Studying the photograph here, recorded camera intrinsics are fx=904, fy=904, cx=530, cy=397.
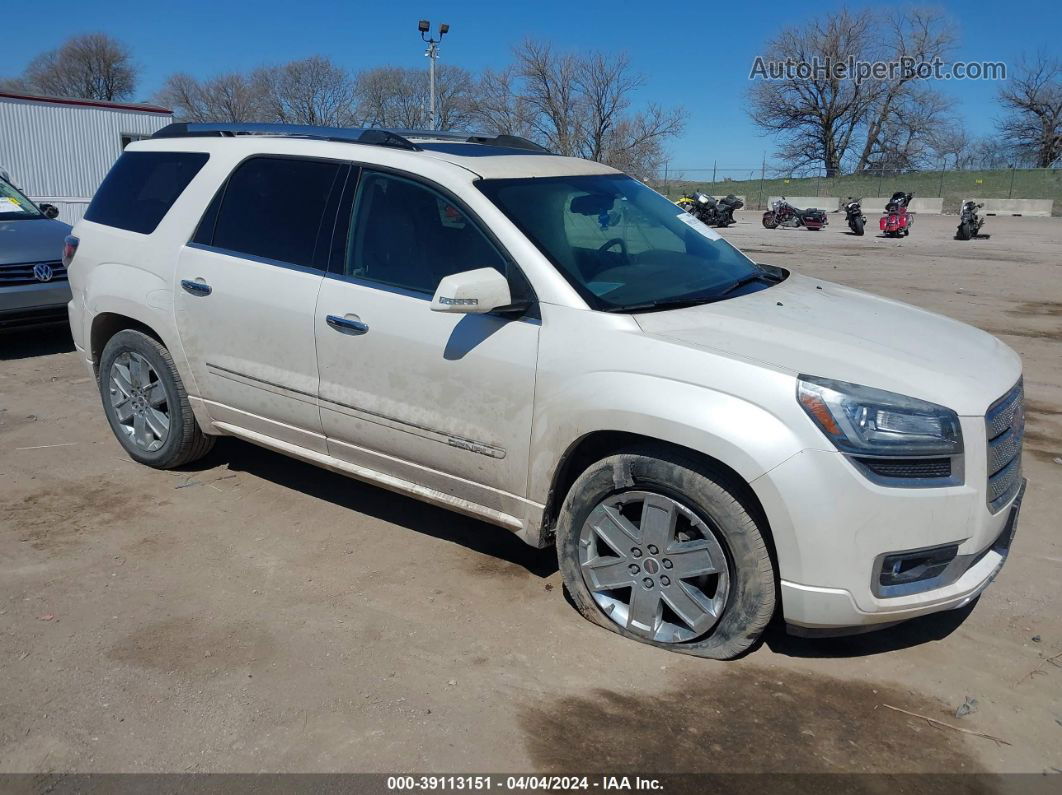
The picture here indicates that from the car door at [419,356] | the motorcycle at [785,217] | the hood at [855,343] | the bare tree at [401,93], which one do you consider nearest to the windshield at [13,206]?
the car door at [419,356]

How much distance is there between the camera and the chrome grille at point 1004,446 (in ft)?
10.5

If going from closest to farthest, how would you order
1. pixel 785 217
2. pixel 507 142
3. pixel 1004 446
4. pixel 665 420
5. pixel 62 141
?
pixel 665 420 → pixel 1004 446 → pixel 507 142 → pixel 62 141 → pixel 785 217

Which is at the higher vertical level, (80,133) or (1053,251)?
(80,133)

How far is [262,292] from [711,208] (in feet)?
90.8

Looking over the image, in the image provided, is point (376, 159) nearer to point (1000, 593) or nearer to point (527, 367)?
point (527, 367)

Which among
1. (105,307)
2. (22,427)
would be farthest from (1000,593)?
(22,427)

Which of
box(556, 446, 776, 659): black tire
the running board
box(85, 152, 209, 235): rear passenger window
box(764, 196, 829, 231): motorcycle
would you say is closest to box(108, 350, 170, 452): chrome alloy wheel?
the running board

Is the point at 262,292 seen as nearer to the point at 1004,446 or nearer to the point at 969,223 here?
the point at 1004,446

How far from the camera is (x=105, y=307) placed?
16.5 ft

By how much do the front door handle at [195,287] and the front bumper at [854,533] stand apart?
115 inches

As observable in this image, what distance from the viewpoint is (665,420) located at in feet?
10.4

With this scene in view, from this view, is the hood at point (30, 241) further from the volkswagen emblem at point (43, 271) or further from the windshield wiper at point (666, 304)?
the windshield wiper at point (666, 304)

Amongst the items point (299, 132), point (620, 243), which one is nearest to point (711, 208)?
point (299, 132)

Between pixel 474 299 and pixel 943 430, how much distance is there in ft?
5.61
